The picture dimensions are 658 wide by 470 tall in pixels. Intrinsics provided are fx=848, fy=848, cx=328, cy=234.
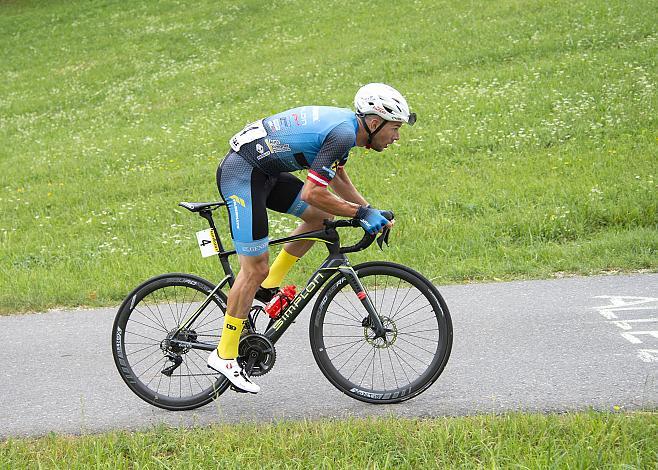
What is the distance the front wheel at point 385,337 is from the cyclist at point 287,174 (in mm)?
386

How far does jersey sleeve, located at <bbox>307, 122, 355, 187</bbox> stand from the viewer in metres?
4.65

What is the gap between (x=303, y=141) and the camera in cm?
481

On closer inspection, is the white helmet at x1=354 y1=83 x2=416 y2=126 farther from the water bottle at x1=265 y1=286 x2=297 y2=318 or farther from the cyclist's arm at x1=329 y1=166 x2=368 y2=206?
the water bottle at x1=265 y1=286 x2=297 y2=318

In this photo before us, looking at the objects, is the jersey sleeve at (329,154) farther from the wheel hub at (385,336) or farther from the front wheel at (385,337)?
the wheel hub at (385,336)

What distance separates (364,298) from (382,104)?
1137 millimetres

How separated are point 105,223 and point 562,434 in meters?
7.36

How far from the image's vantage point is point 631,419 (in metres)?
4.34

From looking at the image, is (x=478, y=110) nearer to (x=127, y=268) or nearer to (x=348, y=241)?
(x=348, y=241)

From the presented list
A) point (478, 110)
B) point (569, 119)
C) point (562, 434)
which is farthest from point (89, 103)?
point (562, 434)

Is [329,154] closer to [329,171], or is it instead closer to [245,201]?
[329,171]

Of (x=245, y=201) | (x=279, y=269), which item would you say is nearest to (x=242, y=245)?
Result: (x=245, y=201)

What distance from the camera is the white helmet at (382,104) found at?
15.3 feet

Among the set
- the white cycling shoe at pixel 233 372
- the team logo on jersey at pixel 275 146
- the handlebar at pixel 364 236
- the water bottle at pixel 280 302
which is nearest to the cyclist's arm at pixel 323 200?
the handlebar at pixel 364 236

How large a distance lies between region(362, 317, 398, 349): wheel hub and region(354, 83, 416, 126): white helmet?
1201mm
